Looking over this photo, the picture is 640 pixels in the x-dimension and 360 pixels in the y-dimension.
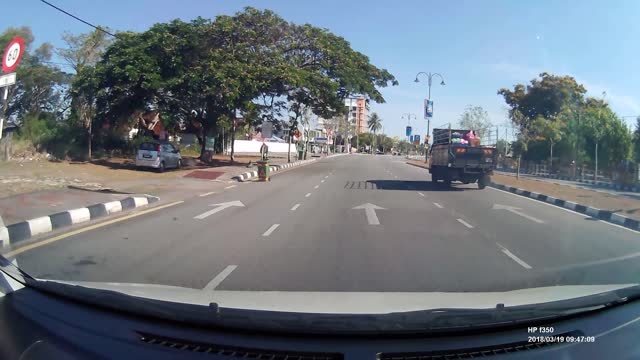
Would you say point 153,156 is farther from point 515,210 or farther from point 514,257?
point 514,257

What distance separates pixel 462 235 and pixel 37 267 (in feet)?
23.3

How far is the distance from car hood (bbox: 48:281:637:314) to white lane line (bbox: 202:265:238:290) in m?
1.90

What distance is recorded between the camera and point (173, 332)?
319 cm

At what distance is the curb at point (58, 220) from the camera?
28.6 feet

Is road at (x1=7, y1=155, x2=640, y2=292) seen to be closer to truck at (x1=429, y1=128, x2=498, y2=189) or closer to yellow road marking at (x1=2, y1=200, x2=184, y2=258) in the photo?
yellow road marking at (x1=2, y1=200, x2=184, y2=258)

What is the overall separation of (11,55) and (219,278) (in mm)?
5832

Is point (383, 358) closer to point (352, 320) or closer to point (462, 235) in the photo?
point (352, 320)

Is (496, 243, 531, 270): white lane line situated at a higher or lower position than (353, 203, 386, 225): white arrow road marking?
lower

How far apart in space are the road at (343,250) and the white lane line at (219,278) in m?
0.01

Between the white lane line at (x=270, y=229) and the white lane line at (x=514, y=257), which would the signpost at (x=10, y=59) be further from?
the white lane line at (x=514, y=257)

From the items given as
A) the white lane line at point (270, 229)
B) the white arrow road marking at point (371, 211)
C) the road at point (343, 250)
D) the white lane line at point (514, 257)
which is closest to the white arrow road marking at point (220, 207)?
the road at point (343, 250)

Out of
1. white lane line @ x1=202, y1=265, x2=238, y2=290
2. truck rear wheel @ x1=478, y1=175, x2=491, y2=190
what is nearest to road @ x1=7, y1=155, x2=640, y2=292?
white lane line @ x1=202, y1=265, x2=238, y2=290

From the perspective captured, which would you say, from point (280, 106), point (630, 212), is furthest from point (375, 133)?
point (630, 212)

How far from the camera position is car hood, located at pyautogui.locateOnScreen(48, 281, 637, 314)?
3.41 m
